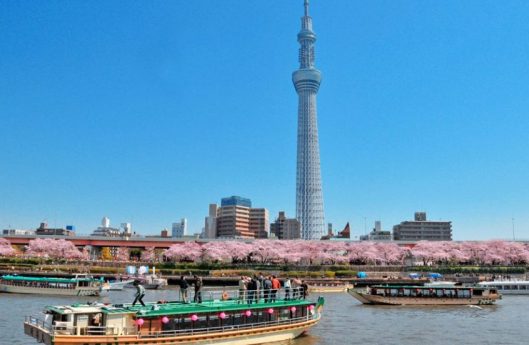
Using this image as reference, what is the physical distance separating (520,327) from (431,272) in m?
66.6

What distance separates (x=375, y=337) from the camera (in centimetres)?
3475

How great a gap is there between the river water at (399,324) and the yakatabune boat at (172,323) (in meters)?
2.46

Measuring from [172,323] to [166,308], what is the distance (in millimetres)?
1044

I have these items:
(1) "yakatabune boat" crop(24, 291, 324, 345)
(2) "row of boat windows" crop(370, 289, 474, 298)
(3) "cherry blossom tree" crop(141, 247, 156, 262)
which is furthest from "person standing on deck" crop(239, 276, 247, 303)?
(3) "cherry blossom tree" crop(141, 247, 156, 262)

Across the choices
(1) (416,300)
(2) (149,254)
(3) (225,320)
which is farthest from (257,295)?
(2) (149,254)

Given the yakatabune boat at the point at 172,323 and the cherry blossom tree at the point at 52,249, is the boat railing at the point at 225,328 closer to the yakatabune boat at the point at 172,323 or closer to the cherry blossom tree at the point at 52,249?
the yakatabune boat at the point at 172,323

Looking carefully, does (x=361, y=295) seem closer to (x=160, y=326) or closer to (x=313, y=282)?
(x=313, y=282)

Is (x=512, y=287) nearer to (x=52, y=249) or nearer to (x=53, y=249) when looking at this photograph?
(x=53, y=249)

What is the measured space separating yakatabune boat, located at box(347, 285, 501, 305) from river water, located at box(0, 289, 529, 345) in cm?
138

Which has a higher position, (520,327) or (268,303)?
(268,303)

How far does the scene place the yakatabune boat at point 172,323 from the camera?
24203 mm

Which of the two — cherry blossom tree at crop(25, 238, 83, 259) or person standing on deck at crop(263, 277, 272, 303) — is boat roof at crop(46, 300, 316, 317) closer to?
person standing on deck at crop(263, 277, 272, 303)

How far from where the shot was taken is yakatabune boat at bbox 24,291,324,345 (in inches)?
953

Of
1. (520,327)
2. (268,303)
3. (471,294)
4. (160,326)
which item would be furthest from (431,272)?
(160,326)
